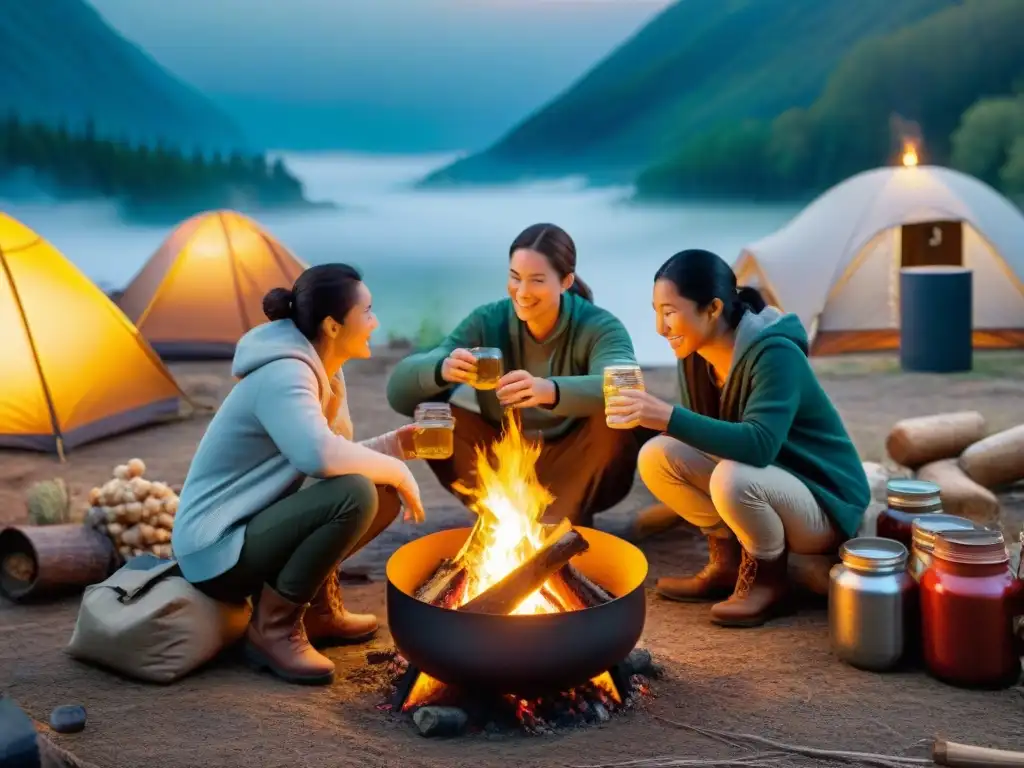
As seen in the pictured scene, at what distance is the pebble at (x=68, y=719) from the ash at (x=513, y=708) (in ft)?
2.33

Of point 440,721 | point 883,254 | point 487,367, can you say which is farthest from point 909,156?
point 440,721

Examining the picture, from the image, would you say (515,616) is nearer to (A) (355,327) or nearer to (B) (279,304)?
(A) (355,327)

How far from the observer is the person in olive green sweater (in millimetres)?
3867

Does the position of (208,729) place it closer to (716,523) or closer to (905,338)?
(716,523)

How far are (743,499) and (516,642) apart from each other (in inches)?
37.2

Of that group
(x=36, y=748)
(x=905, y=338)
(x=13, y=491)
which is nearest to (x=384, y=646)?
(x=36, y=748)

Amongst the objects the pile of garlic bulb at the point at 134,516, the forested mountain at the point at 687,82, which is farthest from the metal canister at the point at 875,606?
the forested mountain at the point at 687,82

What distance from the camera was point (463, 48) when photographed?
41.8 feet

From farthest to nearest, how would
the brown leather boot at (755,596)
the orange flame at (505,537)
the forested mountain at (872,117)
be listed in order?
the forested mountain at (872,117) → the brown leather boot at (755,596) → the orange flame at (505,537)

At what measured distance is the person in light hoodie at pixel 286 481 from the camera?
10.2 feet

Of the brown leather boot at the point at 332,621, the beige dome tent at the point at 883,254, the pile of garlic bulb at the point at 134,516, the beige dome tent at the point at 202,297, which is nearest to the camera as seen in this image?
the brown leather boot at the point at 332,621

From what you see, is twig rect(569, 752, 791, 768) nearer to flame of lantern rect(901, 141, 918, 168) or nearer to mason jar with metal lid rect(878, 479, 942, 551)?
mason jar with metal lid rect(878, 479, 942, 551)

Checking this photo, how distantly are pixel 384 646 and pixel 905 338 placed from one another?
4.92 metres

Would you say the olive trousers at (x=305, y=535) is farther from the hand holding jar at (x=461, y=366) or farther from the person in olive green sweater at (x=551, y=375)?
the person in olive green sweater at (x=551, y=375)
